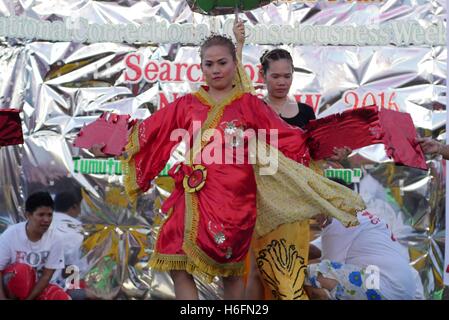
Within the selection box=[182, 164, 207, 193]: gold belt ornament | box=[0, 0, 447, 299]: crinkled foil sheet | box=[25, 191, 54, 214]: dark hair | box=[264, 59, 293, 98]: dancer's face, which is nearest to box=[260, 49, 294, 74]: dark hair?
box=[264, 59, 293, 98]: dancer's face

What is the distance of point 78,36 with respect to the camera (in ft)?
17.6

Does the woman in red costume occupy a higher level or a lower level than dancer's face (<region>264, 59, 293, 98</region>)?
lower

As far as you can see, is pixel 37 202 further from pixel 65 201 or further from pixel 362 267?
pixel 362 267

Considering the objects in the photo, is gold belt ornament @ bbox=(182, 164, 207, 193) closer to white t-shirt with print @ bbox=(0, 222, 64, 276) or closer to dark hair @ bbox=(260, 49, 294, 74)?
dark hair @ bbox=(260, 49, 294, 74)

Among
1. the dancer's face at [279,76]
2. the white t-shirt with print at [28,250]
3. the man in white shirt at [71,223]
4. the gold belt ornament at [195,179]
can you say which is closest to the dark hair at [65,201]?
the man in white shirt at [71,223]

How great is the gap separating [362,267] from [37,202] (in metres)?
2.07

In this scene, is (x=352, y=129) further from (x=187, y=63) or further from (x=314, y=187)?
(x=187, y=63)

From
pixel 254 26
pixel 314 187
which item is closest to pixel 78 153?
pixel 254 26

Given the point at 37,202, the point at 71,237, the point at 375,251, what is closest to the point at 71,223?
the point at 71,237

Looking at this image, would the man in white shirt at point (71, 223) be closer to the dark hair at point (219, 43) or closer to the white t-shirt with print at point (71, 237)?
the white t-shirt with print at point (71, 237)

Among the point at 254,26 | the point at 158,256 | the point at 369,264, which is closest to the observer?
the point at 158,256

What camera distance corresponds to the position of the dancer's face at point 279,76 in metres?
4.77

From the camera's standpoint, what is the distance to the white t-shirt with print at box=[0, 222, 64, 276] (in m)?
5.25

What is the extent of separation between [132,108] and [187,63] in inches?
18.1
